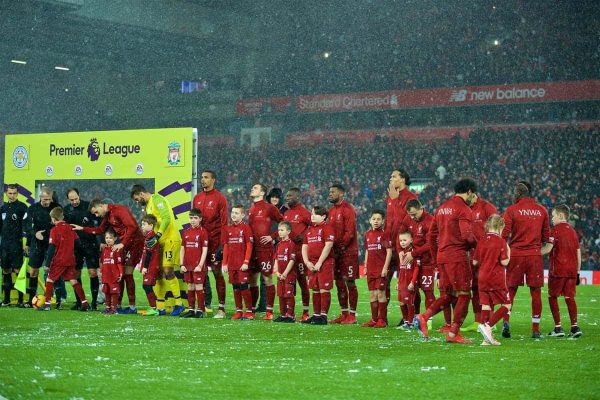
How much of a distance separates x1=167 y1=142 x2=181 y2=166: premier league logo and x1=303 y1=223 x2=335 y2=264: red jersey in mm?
4186

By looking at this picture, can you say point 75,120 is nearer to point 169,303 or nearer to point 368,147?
point 368,147

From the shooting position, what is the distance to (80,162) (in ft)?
65.8

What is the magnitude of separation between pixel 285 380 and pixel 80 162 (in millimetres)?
12839

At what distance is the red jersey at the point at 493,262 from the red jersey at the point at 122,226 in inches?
288

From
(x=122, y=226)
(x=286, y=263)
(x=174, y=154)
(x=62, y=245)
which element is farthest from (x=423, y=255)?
(x=62, y=245)

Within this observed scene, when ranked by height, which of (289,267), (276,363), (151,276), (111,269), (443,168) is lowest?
(276,363)

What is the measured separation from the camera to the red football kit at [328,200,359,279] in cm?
1516

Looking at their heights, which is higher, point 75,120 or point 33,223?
point 75,120

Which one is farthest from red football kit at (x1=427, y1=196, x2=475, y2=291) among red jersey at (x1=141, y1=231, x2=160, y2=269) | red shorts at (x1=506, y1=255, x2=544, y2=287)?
red jersey at (x1=141, y1=231, x2=160, y2=269)

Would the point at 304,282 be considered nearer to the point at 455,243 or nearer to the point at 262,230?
the point at 262,230

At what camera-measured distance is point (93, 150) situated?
19.8 meters

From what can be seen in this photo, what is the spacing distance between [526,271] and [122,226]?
7.44m

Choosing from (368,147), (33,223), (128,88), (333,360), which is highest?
(128,88)

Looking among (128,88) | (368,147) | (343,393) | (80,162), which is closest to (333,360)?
(343,393)
